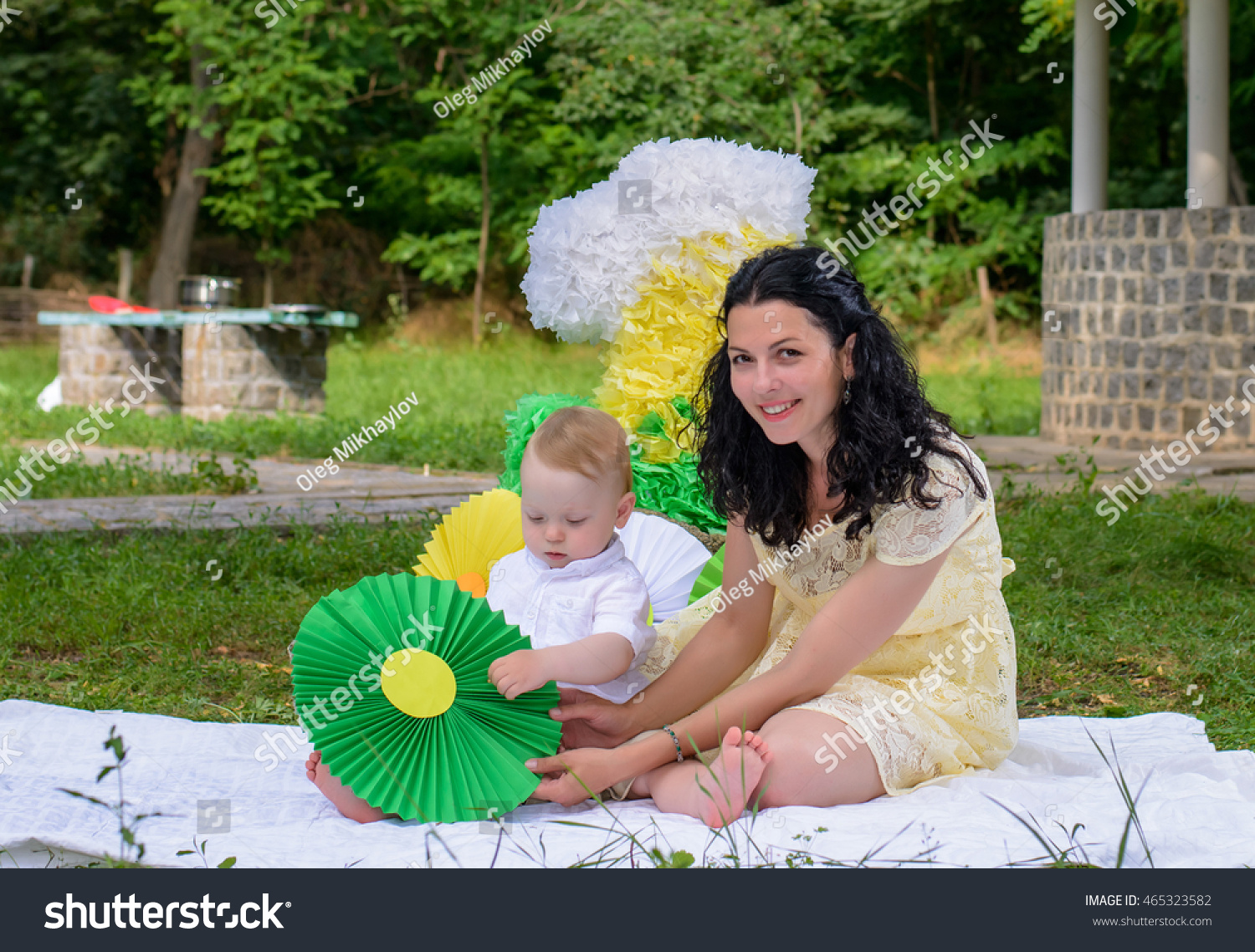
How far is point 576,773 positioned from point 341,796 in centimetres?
45

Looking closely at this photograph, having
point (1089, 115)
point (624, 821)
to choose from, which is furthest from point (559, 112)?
point (624, 821)

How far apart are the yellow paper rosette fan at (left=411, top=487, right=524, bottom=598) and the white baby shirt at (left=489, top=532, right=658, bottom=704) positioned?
1.14 ft

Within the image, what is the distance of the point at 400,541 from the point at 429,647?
2.81 m

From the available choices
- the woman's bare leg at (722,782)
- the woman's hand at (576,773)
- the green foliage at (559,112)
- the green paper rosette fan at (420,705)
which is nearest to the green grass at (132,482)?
the green paper rosette fan at (420,705)

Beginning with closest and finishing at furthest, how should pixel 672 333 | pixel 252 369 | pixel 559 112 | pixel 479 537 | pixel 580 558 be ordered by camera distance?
pixel 580 558, pixel 479 537, pixel 672 333, pixel 252 369, pixel 559 112

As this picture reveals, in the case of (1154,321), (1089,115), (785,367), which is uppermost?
(1089,115)

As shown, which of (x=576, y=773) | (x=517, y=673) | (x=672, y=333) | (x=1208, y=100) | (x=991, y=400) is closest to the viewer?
(x=517, y=673)

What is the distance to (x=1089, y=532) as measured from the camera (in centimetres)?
528

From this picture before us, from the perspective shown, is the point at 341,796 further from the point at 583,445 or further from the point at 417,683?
the point at 583,445

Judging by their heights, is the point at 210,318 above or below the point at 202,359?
above

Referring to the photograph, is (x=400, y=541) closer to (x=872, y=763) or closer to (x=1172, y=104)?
(x=872, y=763)

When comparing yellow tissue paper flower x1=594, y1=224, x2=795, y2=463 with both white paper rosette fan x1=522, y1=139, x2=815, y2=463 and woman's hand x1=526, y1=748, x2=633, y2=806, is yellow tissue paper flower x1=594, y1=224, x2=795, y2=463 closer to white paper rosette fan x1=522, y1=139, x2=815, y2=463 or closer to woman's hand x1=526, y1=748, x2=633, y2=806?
white paper rosette fan x1=522, y1=139, x2=815, y2=463

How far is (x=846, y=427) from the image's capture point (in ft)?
8.00

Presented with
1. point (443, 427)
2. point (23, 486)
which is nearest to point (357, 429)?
point (443, 427)
